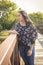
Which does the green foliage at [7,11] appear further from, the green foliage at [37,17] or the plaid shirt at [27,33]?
the plaid shirt at [27,33]

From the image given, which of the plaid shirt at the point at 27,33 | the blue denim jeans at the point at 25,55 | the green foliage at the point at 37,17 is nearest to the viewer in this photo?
the plaid shirt at the point at 27,33

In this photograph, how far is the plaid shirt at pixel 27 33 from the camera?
6.83 feet

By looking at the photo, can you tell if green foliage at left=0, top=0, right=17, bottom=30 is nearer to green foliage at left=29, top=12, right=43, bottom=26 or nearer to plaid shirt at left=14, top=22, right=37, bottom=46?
green foliage at left=29, top=12, right=43, bottom=26

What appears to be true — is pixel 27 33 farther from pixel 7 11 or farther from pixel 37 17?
pixel 37 17

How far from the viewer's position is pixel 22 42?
7.13 feet

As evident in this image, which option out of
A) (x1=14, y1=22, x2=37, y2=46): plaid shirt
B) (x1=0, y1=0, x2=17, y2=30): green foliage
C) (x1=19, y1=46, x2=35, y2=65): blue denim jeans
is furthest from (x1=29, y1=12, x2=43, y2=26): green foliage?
(x1=14, y1=22, x2=37, y2=46): plaid shirt

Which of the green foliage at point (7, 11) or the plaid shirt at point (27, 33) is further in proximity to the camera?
the green foliage at point (7, 11)

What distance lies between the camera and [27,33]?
2096 mm

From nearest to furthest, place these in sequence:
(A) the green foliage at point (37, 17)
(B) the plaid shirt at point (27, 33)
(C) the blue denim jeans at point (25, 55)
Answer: (B) the plaid shirt at point (27, 33), (C) the blue denim jeans at point (25, 55), (A) the green foliage at point (37, 17)

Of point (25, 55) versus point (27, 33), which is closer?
point (27, 33)

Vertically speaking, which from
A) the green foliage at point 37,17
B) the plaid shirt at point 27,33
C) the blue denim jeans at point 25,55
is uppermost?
the plaid shirt at point 27,33

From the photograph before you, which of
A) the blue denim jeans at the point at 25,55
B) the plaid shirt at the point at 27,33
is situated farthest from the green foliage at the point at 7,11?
the plaid shirt at the point at 27,33

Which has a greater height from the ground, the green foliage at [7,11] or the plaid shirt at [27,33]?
the plaid shirt at [27,33]

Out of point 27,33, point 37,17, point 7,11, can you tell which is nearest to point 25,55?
point 27,33
